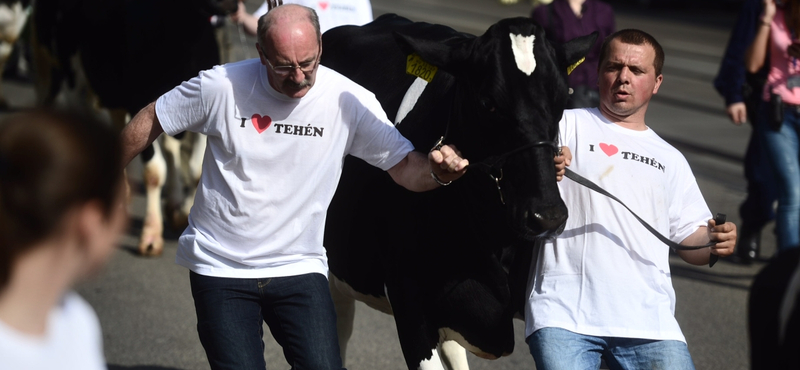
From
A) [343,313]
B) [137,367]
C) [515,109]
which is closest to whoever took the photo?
[515,109]

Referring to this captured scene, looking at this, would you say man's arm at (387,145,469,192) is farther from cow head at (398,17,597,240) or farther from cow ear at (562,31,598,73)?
cow ear at (562,31,598,73)

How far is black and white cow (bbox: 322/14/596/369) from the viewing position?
317 cm

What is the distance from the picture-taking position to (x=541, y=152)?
310 cm

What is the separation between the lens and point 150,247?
6.95 metres

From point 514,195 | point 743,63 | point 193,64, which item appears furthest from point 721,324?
point 193,64

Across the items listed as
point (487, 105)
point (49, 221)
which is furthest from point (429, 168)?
point (49, 221)

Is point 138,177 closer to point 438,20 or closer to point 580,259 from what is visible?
point 580,259

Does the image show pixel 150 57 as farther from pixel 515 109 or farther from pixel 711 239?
pixel 711 239

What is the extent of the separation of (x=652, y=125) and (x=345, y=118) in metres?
9.11

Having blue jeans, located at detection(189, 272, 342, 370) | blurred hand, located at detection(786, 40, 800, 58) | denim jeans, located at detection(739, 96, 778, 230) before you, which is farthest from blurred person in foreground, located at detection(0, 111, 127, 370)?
denim jeans, located at detection(739, 96, 778, 230)

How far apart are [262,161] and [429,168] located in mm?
570

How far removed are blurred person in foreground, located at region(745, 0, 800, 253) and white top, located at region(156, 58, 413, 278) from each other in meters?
3.45

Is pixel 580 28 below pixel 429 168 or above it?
below

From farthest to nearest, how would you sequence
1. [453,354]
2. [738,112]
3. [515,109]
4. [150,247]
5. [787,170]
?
[150,247], [738,112], [787,170], [453,354], [515,109]
